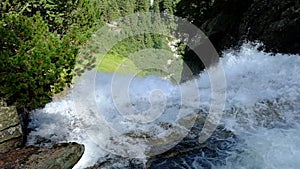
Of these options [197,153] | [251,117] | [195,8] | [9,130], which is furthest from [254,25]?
[9,130]

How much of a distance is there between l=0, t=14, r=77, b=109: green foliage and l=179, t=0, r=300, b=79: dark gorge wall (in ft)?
33.6

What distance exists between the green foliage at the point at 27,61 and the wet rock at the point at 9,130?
3.23 feet

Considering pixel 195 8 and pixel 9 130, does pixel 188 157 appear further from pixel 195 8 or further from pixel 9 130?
pixel 195 8

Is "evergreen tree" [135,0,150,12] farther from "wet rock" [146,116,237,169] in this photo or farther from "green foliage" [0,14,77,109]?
"wet rock" [146,116,237,169]

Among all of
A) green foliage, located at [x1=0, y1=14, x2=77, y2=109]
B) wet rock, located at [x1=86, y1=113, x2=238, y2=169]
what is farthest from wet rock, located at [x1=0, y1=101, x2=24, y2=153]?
wet rock, located at [x1=86, y1=113, x2=238, y2=169]

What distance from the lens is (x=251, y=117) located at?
8.98m

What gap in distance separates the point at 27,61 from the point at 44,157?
424cm

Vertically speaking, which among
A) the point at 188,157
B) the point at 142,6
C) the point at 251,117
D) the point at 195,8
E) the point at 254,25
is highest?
the point at 142,6

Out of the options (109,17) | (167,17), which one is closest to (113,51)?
(109,17)

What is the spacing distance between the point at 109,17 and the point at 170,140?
100882 mm

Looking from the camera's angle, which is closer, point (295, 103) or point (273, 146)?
point (273, 146)

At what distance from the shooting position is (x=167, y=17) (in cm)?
10494

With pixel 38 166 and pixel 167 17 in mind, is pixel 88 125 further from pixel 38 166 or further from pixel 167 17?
pixel 167 17

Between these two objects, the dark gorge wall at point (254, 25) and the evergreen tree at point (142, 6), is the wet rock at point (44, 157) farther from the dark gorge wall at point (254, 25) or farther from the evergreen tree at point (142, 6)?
the evergreen tree at point (142, 6)
